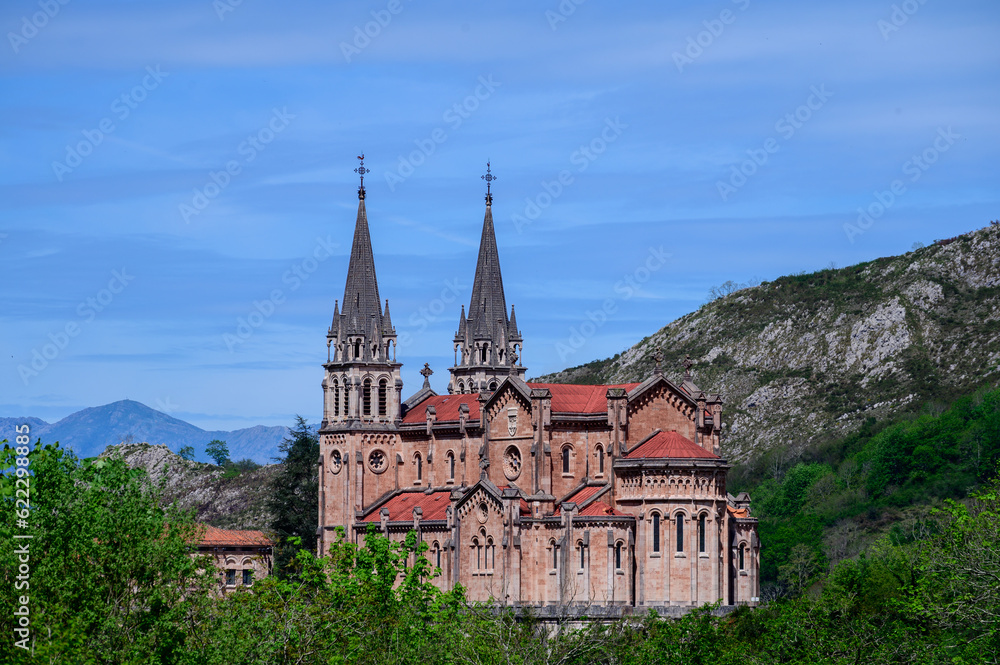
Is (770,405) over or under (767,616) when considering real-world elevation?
over

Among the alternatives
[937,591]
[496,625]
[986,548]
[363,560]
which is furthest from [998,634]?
[363,560]

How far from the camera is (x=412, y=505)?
104 meters

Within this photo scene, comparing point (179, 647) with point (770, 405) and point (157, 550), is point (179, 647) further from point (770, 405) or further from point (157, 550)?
point (770, 405)

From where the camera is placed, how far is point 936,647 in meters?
61.5

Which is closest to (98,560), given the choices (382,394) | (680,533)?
(680,533)

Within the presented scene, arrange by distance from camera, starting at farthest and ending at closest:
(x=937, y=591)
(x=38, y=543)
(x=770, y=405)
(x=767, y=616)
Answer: (x=770, y=405) → (x=767, y=616) → (x=937, y=591) → (x=38, y=543)

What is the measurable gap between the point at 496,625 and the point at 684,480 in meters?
27.5

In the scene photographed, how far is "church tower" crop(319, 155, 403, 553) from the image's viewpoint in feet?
353

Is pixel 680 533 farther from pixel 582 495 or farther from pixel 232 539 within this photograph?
pixel 232 539

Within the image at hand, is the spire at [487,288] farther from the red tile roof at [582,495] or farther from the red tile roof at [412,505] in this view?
the red tile roof at [582,495]

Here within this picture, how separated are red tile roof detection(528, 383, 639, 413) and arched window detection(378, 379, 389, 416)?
12.6 m

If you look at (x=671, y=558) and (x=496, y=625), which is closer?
(x=496, y=625)

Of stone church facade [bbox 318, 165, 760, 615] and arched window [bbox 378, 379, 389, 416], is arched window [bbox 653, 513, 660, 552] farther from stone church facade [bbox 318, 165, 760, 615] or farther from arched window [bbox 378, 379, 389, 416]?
arched window [bbox 378, 379, 389, 416]

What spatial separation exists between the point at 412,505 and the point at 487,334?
2083cm
